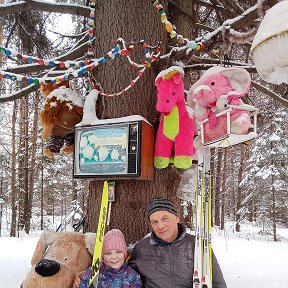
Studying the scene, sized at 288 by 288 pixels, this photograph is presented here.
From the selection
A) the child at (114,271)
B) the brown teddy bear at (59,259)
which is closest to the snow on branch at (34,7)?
the brown teddy bear at (59,259)

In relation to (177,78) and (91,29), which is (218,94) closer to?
(177,78)

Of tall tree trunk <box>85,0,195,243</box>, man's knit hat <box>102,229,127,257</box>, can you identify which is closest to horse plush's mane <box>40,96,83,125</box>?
tall tree trunk <box>85,0,195,243</box>

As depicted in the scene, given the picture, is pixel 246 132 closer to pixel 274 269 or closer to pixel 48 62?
pixel 48 62

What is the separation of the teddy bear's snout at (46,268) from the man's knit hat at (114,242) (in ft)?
0.95

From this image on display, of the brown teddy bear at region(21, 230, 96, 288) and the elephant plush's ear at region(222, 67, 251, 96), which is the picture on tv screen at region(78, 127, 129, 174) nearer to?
the brown teddy bear at region(21, 230, 96, 288)

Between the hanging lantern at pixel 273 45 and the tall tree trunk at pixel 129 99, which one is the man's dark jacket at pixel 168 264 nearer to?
the tall tree trunk at pixel 129 99

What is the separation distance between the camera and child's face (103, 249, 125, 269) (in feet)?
7.30

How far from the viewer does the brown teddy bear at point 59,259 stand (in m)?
2.19

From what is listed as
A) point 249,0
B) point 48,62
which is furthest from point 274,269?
point 48,62

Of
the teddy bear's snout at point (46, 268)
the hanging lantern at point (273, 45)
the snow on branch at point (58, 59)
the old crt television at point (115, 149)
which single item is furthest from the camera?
the snow on branch at point (58, 59)

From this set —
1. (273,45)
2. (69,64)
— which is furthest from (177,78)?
(273,45)

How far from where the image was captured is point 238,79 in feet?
7.27

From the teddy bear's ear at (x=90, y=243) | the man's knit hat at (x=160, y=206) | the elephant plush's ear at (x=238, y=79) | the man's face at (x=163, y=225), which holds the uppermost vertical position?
the elephant plush's ear at (x=238, y=79)

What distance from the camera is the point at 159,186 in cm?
257
